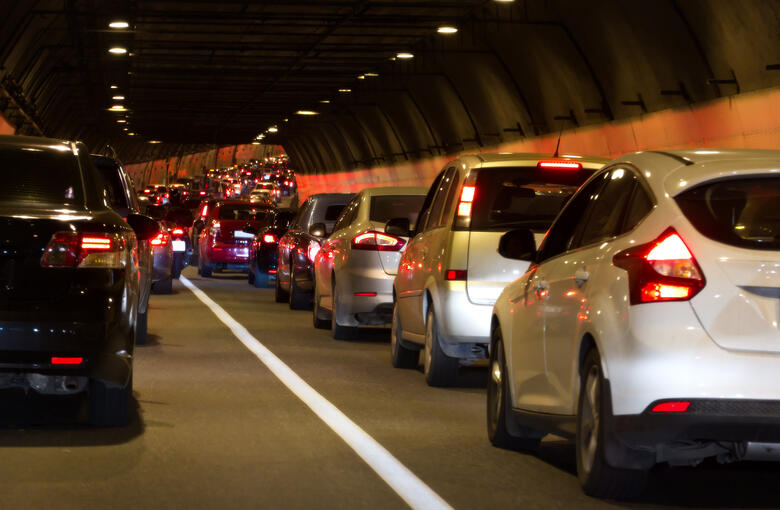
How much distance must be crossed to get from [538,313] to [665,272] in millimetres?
1649

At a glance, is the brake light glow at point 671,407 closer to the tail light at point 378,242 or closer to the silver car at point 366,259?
the silver car at point 366,259

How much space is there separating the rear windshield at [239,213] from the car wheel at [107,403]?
2650cm

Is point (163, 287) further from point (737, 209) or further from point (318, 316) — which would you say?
point (737, 209)

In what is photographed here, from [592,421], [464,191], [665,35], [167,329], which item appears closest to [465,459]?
[592,421]

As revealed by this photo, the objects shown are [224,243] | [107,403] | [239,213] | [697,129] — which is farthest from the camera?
[239,213]

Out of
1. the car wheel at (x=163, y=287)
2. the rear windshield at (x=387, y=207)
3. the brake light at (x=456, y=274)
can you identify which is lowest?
the car wheel at (x=163, y=287)

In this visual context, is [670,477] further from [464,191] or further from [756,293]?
[464,191]

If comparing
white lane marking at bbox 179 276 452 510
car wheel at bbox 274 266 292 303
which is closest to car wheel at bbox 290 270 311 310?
car wheel at bbox 274 266 292 303

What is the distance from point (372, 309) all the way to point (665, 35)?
60.6 ft

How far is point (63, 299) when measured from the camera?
9414mm

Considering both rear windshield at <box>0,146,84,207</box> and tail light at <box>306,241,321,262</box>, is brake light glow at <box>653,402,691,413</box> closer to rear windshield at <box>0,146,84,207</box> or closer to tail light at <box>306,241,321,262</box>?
rear windshield at <box>0,146,84,207</box>

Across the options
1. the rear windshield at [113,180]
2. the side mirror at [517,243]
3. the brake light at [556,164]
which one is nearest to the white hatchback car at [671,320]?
the side mirror at [517,243]

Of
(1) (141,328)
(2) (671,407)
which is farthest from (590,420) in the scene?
(1) (141,328)

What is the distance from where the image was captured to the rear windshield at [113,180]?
54.1ft
